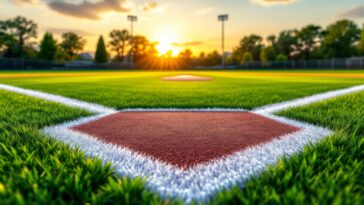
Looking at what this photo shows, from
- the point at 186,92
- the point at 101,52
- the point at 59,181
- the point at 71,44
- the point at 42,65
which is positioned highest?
the point at 71,44

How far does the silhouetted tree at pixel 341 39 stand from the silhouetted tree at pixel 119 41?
174 ft

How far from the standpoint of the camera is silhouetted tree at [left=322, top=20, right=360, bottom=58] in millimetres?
51812

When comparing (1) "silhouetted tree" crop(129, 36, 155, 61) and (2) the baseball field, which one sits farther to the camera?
(1) "silhouetted tree" crop(129, 36, 155, 61)

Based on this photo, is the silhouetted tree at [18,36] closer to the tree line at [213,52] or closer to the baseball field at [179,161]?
the tree line at [213,52]

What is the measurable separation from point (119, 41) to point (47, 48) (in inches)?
886

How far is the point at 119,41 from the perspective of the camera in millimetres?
74125

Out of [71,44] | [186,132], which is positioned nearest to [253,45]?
[71,44]

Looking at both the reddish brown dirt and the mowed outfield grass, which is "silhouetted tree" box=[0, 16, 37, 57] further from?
the reddish brown dirt

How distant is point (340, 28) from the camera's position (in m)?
51.9

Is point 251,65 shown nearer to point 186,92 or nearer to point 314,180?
point 186,92

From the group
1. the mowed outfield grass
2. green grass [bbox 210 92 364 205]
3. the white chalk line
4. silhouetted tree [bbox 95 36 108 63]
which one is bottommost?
the white chalk line

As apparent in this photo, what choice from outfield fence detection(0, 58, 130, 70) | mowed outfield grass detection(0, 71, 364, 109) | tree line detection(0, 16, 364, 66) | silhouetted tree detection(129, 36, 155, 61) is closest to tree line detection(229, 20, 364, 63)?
tree line detection(0, 16, 364, 66)

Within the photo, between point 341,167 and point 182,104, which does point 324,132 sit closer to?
point 341,167

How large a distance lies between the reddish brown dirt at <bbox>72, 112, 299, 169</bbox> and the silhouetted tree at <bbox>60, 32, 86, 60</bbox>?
74.6 metres
